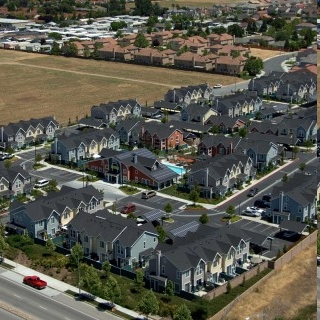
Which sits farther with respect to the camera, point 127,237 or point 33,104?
point 33,104

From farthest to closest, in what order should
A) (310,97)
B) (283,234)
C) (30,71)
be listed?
(30,71) < (310,97) < (283,234)

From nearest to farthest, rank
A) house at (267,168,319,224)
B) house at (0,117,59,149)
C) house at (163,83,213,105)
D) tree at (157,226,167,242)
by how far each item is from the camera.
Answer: tree at (157,226,167,242) → house at (267,168,319,224) → house at (0,117,59,149) → house at (163,83,213,105)

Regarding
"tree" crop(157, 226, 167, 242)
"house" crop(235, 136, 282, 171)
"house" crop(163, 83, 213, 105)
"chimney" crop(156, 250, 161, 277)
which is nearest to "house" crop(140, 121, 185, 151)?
"house" crop(235, 136, 282, 171)

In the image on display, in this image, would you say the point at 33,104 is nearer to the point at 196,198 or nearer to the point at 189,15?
the point at 196,198

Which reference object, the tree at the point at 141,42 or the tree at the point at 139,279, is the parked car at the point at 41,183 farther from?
the tree at the point at 141,42

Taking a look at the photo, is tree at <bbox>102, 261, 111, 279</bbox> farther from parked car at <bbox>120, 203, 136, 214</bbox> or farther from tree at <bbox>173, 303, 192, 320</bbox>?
parked car at <bbox>120, 203, 136, 214</bbox>

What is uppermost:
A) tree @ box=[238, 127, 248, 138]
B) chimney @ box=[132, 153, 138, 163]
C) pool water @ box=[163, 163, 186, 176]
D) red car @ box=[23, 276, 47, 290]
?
chimney @ box=[132, 153, 138, 163]

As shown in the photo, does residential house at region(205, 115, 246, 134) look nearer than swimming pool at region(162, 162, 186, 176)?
No

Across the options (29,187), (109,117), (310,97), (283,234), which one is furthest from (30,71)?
(283,234)
